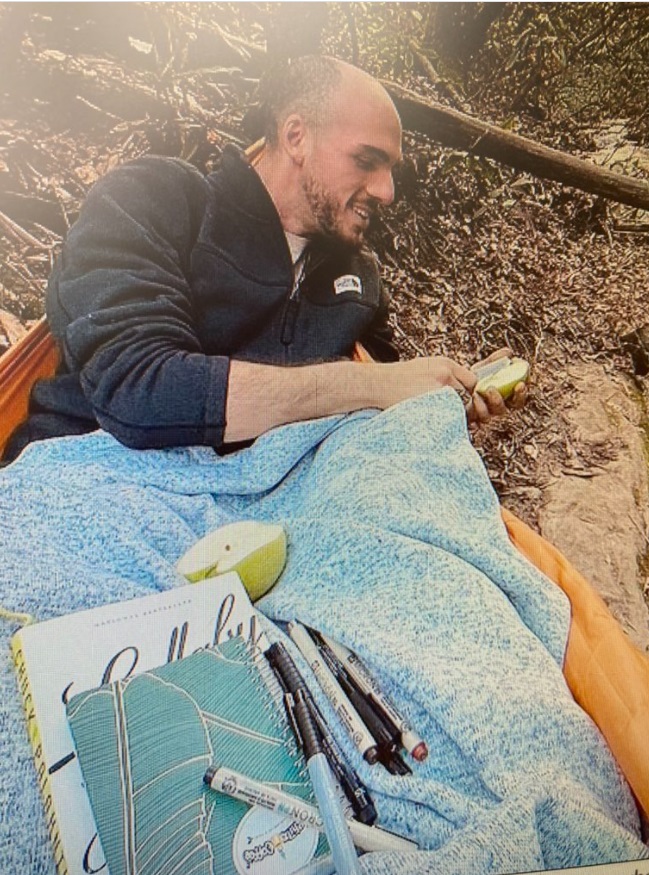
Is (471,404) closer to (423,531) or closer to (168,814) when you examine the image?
(423,531)

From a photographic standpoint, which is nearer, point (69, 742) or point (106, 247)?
point (69, 742)

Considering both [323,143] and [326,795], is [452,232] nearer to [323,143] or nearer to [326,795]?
[323,143]

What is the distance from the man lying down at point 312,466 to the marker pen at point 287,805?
2cm

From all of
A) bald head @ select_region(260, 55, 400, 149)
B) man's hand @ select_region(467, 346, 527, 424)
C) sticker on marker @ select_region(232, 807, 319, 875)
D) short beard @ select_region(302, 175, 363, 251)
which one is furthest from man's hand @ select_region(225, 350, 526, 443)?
sticker on marker @ select_region(232, 807, 319, 875)

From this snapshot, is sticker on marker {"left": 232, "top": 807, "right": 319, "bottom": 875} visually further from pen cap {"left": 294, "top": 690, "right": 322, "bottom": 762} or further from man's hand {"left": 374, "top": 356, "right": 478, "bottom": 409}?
man's hand {"left": 374, "top": 356, "right": 478, "bottom": 409}

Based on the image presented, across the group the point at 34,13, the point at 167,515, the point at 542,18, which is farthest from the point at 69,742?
the point at 542,18

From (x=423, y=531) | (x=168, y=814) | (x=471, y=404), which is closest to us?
(x=168, y=814)

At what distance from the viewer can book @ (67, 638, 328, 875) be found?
1.87ft

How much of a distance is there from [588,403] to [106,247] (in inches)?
20.8

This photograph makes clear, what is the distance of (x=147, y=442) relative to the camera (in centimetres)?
74

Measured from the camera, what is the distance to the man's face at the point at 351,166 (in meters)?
0.77

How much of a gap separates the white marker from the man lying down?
0.01 metres

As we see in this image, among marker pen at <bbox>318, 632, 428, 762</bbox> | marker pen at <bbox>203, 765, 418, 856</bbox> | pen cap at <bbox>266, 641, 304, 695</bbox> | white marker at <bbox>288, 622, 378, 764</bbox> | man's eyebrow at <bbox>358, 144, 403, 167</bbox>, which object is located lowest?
marker pen at <bbox>203, 765, 418, 856</bbox>

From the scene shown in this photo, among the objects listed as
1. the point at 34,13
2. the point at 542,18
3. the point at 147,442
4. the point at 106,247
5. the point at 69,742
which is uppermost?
the point at 542,18
